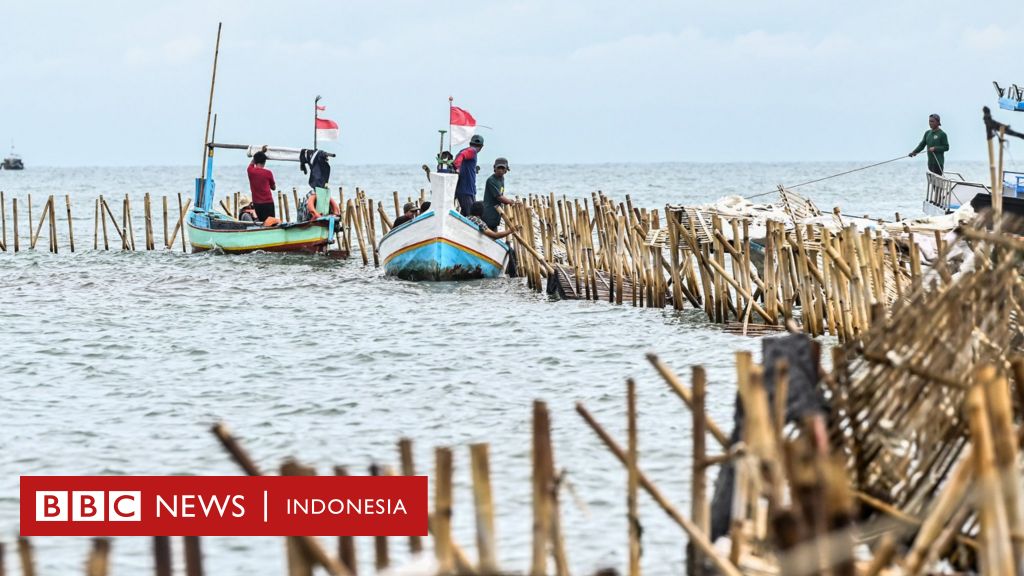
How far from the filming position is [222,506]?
656 centimetres

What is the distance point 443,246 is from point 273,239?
210 inches

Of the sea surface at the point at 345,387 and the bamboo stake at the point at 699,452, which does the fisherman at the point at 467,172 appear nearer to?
the sea surface at the point at 345,387

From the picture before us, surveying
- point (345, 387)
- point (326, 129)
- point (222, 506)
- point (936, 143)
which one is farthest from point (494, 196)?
point (222, 506)

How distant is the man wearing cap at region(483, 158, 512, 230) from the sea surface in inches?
41.9

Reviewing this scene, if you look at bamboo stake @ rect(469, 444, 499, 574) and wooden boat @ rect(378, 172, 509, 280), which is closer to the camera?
bamboo stake @ rect(469, 444, 499, 574)

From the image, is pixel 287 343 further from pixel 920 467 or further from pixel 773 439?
pixel 773 439

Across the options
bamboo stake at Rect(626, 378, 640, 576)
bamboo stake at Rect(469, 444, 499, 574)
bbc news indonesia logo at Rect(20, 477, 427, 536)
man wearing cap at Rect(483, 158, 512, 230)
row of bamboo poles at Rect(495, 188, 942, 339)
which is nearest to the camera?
bamboo stake at Rect(469, 444, 499, 574)

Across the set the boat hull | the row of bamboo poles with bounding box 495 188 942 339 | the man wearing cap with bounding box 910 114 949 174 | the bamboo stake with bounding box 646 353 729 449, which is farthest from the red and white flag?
the bamboo stake with bounding box 646 353 729 449

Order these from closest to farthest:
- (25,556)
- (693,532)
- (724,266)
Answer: (25,556) < (693,532) < (724,266)

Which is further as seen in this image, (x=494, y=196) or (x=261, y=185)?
(x=261, y=185)

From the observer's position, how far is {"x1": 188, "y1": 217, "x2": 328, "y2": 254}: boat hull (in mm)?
23938

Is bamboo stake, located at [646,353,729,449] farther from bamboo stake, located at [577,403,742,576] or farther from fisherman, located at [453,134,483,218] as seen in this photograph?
fisherman, located at [453,134,483,218]

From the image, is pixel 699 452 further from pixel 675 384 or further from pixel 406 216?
A: pixel 406 216

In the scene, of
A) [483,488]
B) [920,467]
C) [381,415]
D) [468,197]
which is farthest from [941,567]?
[468,197]
